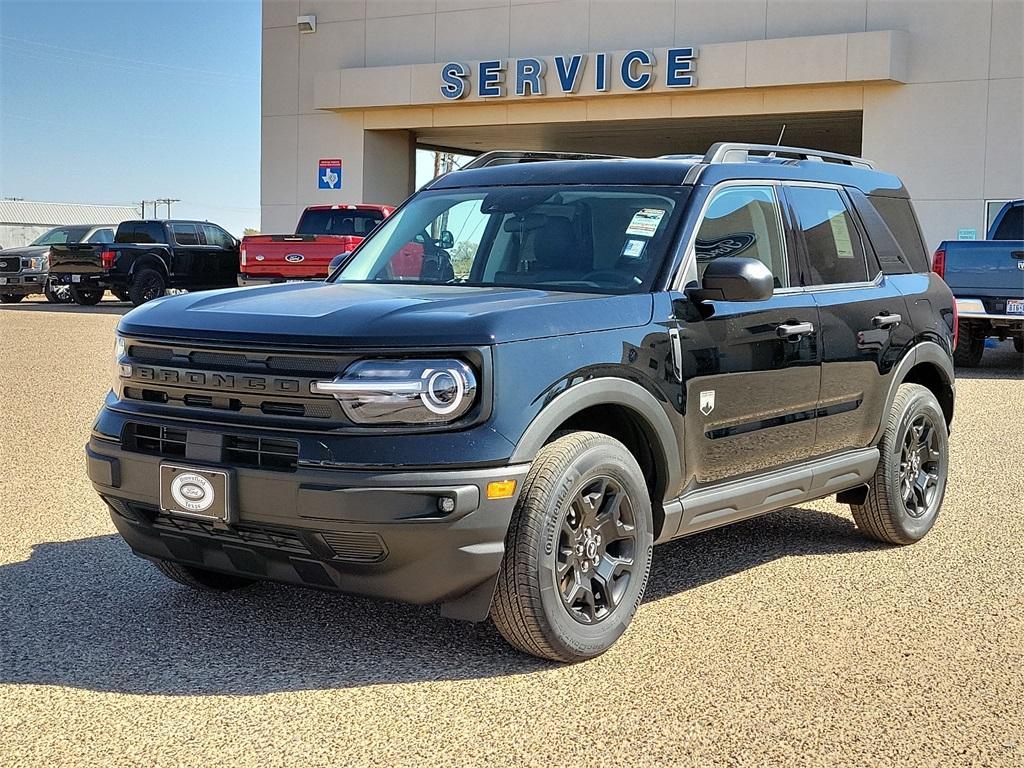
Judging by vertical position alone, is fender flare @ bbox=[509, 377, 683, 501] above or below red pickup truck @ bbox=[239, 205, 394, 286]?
below

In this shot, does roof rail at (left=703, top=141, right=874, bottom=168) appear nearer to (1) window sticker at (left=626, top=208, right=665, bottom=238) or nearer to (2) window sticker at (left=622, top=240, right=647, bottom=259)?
(1) window sticker at (left=626, top=208, right=665, bottom=238)

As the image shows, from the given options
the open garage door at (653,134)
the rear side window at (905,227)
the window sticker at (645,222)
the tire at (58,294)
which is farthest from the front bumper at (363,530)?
the tire at (58,294)

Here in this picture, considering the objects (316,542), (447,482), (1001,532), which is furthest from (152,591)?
(1001,532)

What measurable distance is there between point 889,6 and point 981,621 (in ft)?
69.5

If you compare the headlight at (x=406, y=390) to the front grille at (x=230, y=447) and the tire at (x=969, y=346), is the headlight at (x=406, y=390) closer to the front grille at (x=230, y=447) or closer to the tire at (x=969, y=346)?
the front grille at (x=230, y=447)

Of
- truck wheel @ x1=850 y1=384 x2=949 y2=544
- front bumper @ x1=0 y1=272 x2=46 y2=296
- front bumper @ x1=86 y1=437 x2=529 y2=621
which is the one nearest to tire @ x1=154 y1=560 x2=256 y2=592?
front bumper @ x1=86 y1=437 x2=529 y2=621

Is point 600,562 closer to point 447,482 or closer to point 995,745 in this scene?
point 447,482

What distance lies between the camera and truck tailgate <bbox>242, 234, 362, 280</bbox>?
19.7 metres

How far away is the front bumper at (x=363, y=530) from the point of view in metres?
4.11

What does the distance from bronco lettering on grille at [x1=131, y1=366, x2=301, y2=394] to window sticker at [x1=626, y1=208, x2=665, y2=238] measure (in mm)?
1737

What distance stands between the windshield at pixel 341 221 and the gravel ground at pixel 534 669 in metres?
15.3

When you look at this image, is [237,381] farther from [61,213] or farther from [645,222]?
[61,213]

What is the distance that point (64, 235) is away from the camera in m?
29.9

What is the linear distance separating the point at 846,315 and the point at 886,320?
0.38 m
